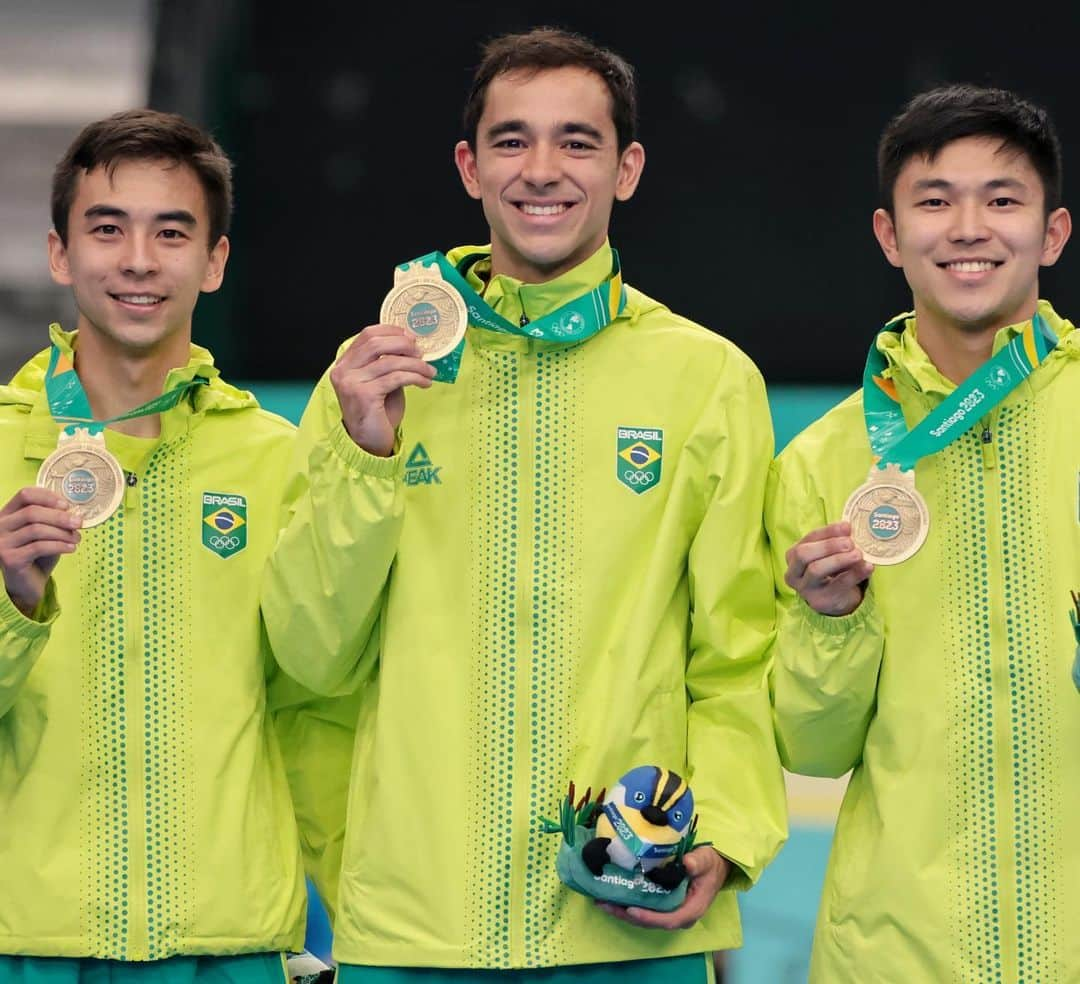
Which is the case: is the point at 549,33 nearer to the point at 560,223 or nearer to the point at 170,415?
the point at 560,223

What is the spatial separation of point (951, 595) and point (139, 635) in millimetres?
1366

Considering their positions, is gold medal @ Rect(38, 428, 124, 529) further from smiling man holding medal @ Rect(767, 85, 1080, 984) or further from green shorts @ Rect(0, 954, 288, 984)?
smiling man holding medal @ Rect(767, 85, 1080, 984)

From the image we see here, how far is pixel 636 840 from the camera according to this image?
10.8 ft

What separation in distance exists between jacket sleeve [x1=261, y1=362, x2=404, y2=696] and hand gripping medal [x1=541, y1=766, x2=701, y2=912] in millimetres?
493

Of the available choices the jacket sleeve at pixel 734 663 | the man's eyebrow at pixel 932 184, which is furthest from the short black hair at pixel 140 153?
the man's eyebrow at pixel 932 184

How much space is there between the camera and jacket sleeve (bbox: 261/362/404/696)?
3436mm

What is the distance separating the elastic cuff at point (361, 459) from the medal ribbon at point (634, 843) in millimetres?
639

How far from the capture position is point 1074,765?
3422mm

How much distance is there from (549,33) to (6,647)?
1.42 m

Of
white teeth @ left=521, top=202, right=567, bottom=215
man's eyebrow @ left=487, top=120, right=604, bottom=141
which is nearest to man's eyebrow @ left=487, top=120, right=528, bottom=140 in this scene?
man's eyebrow @ left=487, top=120, right=604, bottom=141

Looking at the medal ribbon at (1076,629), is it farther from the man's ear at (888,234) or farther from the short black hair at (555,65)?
the short black hair at (555,65)

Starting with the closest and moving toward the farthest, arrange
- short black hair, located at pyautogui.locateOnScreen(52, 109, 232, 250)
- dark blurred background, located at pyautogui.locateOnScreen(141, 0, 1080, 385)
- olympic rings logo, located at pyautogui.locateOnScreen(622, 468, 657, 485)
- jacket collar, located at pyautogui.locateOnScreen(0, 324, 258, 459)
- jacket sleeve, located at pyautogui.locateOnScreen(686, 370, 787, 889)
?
jacket sleeve, located at pyautogui.locateOnScreen(686, 370, 787, 889) < olympic rings logo, located at pyautogui.locateOnScreen(622, 468, 657, 485) < jacket collar, located at pyautogui.locateOnScreen(0, 324, 258, 459) < short black hair, located at pyautogui.locateOnScreen(52, 109, 232, 250) < dark blurred background, located at pyautogui.locateOnScreen(141, 0, 1080, 385)

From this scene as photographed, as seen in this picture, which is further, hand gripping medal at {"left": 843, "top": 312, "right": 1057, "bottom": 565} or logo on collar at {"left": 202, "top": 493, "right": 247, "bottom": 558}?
logo on collar at {"left": 202, "top": 493, "right": 247, "bottom": 558}

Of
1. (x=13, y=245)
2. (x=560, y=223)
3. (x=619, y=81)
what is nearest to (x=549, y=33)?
(x=619, y=81)
